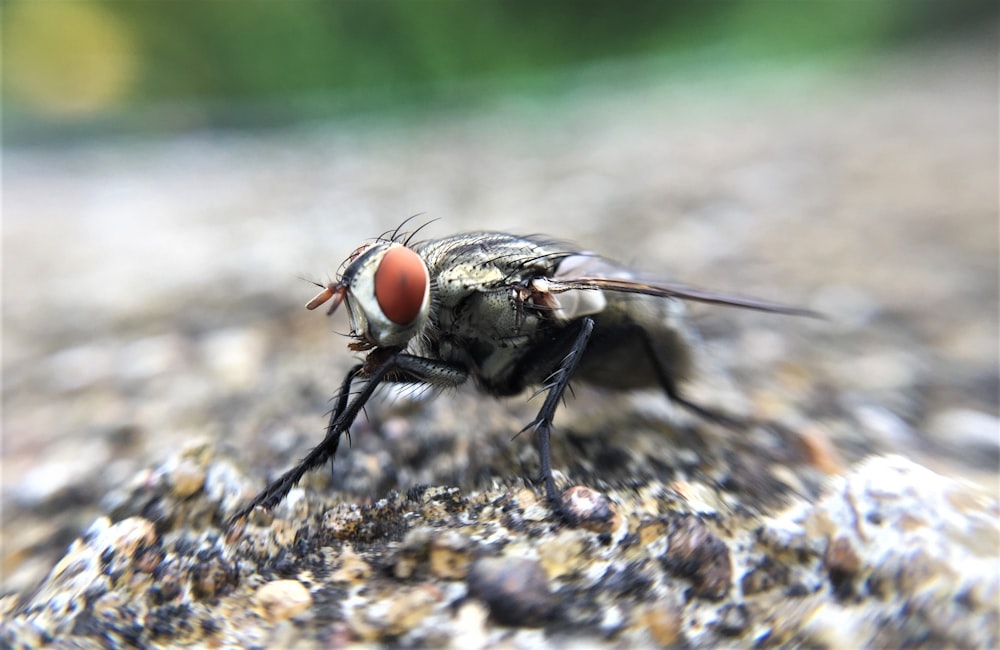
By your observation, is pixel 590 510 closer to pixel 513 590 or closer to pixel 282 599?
pixel 513 590

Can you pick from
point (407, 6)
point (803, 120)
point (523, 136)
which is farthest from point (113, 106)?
point (803, 120)

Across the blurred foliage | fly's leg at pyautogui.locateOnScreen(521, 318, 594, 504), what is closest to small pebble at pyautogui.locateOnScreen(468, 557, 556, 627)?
fly's leg at pyautogui.locateOnScreen(521, 318, 594, 504)

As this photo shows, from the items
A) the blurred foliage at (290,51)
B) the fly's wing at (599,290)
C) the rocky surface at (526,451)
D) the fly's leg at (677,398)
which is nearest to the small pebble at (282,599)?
the rocky surface at (526,451)

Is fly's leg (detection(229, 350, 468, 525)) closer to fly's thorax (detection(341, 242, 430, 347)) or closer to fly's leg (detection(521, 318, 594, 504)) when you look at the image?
fly's thorax (detection(341, 242, 430, 347))

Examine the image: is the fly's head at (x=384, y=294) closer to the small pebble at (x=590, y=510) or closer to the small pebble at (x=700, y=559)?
the small pebble at (x=590, y=510)

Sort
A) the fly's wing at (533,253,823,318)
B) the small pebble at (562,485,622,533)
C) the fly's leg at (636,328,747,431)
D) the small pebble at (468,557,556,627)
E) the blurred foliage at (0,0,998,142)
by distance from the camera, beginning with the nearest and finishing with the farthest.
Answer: the small pebble at (468,557,556,627)
the small pebble at (562,485,622,533)
the fly's wing at (533,253,823,318)
the fly's leg at (636,328,747,431)
the blurred foliage at (0,0,998,142)
